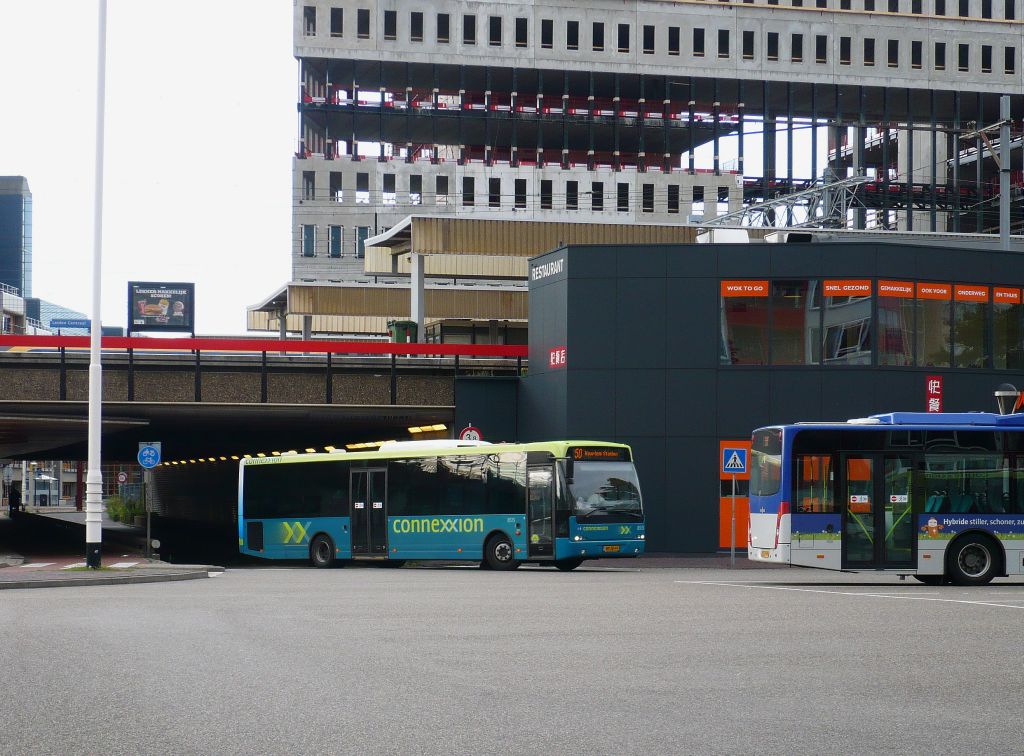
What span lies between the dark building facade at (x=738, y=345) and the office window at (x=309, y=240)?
76.1 meters

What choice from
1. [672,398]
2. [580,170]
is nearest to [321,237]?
[580,170]

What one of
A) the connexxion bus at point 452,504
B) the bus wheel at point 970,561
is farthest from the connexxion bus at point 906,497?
the connexxion bus at point 452,504

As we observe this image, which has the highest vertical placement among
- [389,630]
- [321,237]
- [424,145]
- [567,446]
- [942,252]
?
[424,145]

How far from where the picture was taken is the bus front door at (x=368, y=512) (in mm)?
32297

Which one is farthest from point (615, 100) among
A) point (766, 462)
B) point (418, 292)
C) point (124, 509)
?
point (766, 462)

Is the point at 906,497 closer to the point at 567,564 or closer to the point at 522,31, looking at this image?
the point at 567,564

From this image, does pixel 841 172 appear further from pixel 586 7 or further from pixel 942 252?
pixel 942 252

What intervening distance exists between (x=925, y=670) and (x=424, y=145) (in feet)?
338

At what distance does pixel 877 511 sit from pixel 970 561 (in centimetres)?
168

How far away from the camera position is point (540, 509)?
28984 millimetres

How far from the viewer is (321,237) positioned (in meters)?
110

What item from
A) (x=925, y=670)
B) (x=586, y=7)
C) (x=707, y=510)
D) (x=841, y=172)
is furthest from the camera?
(x=841, y=172)

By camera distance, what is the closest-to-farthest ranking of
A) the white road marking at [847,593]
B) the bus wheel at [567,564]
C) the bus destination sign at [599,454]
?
the white road marking at [847,593] → the bus destination sign at [599,454] → the bus wheel at [567,564]

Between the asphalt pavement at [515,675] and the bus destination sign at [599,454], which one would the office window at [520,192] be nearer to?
the bus destination sign at [599,454]
